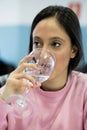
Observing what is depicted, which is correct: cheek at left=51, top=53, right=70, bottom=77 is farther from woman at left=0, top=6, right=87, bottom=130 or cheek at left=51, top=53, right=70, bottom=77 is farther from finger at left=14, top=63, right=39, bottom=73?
finger at left=14, top=63, right=39, bottom=73

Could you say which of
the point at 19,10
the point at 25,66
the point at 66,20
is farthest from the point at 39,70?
the point at 19,10

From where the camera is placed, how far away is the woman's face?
3.42 ft

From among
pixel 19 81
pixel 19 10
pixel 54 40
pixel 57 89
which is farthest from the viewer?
pixel 19 10

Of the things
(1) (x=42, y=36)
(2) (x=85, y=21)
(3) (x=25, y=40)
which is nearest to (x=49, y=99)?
(1) (x=42, y=36)

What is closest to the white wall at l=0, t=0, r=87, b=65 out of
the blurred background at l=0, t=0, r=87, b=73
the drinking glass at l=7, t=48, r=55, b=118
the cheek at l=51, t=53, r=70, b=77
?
the blurred background at l=0, t=0, r=87, b=73

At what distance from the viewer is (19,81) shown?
92cm

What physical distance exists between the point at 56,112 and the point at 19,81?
0.26 metres

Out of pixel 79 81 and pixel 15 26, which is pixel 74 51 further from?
pixel 15 26

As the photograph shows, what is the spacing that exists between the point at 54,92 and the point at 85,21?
166 centimetres

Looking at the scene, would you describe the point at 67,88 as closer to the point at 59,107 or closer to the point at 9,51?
the point at 59,107

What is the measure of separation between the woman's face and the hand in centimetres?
12

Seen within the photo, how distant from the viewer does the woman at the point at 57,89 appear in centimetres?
105

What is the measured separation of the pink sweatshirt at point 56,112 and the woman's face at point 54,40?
0.32ft

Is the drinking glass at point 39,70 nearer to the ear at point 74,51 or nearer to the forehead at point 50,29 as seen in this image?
the forehead at point 50,29
